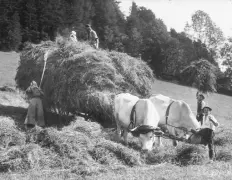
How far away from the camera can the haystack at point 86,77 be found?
34.3ft

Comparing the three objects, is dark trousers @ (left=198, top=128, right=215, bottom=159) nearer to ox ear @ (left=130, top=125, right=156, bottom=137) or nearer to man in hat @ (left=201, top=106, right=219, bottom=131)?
ox ear @ (left=130, top=125, right=156, bottom=137)

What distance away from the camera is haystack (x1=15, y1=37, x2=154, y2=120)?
10.4 metres

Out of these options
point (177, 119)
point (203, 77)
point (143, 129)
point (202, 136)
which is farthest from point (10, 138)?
point (203, 77)

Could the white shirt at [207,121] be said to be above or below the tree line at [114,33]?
below

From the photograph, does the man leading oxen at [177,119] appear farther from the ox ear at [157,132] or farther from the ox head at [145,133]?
the ox head at [145,133]

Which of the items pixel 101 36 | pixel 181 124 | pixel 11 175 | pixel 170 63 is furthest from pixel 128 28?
pixel 11 175

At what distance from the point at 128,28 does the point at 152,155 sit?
2353 inches

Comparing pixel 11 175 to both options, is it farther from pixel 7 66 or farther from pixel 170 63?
pixel 170 63

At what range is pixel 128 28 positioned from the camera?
218 ft

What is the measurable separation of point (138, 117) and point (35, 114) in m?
3.05

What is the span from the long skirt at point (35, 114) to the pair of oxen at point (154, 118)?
222 cm

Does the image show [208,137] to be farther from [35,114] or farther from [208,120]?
[35,114]

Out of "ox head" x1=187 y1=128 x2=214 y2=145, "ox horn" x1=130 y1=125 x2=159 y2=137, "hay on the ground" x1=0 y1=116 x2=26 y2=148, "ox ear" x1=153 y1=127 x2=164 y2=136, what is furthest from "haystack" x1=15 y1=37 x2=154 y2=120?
"ox head" x1=187 y1=128 x2=214 y2=145

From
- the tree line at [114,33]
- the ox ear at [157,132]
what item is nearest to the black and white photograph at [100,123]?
the ox ear at [157,132]
